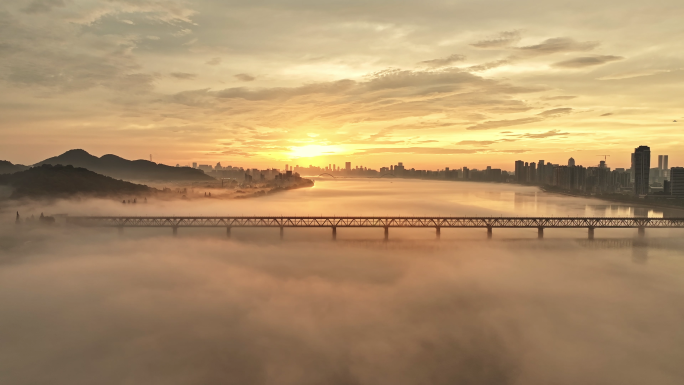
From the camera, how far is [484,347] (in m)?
45.5

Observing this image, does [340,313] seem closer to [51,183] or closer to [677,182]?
[51,183]

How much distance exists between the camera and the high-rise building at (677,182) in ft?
583

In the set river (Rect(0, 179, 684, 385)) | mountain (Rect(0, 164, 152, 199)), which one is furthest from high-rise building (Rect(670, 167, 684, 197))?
mountain (Rect(0, 164, 152, 199))

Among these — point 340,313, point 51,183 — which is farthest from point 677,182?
point 51,183

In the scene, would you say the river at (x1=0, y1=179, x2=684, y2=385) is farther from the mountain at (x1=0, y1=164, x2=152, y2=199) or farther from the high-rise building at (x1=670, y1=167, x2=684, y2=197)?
the high-rise building at (x1=670, y1=167, x2=684, y2=197)

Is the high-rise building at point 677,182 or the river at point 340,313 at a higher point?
the high-rise building at point 677,182

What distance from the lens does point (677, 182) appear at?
180 metres

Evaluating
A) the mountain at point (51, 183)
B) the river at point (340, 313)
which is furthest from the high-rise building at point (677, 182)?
the mountain at point (51, 183)

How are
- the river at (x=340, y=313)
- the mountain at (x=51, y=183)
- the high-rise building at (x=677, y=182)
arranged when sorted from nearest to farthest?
the river at (x=340, y=313) → the mountain at (x=51, y=183) → the high-rise building at (x=677, y=182)

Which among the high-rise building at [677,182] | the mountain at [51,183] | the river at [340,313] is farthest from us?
the high-rise building at [677,182]

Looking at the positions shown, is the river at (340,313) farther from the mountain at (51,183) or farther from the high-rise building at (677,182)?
the high-rise building at (677,182)

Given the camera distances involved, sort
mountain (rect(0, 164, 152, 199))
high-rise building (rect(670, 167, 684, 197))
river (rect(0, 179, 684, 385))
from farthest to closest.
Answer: high-rise building (rect(670, 167, 684, 197)), mountain (rect(0, 164, 152, 199)), river (rect(0, 179, 684, 385))

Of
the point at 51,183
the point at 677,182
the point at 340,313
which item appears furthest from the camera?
the point at 677,182

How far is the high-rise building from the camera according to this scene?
17762 cm
